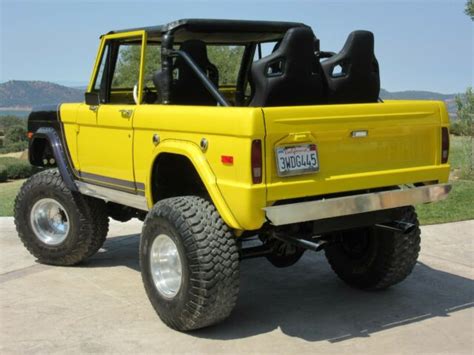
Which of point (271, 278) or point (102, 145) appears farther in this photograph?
point (271, 278)

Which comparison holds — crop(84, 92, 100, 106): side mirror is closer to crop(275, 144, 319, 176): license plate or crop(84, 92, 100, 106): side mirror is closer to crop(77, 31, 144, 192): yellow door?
crop(77, 31, 144, 192): yellow door

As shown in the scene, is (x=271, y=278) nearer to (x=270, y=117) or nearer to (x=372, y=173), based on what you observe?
(x=372, y=173)

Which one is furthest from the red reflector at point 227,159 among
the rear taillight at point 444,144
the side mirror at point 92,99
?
the side mirror at point 92,99

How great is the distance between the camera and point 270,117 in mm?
3877

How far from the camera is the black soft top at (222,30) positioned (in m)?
5.10

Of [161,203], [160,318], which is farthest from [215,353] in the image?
[161,203]

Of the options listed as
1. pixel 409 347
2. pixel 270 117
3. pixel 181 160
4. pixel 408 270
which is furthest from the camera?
pixel 408 270

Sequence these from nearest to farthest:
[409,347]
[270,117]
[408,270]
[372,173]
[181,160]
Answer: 1. [270,117]
2. [409,347]
3. [372,173]
4. [181,160]
5. [408,270]

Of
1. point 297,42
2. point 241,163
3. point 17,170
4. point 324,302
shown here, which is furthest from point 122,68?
point 17,170

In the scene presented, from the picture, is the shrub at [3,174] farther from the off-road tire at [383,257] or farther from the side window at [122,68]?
the off-road tire at [383,257]

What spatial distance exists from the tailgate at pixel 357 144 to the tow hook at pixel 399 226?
350 mm

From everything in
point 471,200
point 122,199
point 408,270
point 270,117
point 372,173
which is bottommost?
point 471,200

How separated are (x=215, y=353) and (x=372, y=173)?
1630mm

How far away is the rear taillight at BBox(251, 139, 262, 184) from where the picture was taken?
3.84 meters
